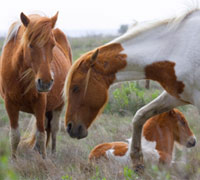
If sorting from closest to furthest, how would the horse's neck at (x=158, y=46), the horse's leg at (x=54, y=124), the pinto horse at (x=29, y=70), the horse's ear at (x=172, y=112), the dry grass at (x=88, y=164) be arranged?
1. the dry grass at (x=88, y=164)
2. the horse's neck at (x=158, y=46)
3. the pinto horse at (x=29, y=70)
4. the horse's ear at (x=172, y=112)
5. the horse's leg at (x=54, y=124)

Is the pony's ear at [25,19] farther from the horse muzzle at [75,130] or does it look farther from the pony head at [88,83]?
the horse muzzle at [75,130]

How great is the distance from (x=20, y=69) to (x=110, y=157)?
1593 mm

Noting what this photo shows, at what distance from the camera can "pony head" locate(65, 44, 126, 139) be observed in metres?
3.49

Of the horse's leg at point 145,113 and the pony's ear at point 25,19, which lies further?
the pony's ear at point 25,19

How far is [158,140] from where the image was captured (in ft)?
14.3

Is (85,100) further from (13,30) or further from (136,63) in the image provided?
(13,30)

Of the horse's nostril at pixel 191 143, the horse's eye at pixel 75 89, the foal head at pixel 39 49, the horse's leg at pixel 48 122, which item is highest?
the foal head at pixel 39 49

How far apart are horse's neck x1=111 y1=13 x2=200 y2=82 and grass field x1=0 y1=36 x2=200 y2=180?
2.99ft

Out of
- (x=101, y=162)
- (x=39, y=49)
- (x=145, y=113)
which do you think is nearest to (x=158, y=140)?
(x=145, y=113)

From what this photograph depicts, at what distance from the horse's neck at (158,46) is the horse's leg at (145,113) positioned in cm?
47

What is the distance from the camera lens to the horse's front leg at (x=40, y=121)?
15.4ft

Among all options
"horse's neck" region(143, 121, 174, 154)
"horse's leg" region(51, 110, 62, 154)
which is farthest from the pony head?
"horse's leg" region(51, 110, 62, 154)

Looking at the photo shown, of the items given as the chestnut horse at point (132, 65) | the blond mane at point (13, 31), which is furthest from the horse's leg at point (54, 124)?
the chestnut horse at point (132, 65)

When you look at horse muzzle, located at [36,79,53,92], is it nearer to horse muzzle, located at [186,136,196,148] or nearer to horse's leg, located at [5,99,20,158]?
horse's leg, located at [5,99,20,158]
